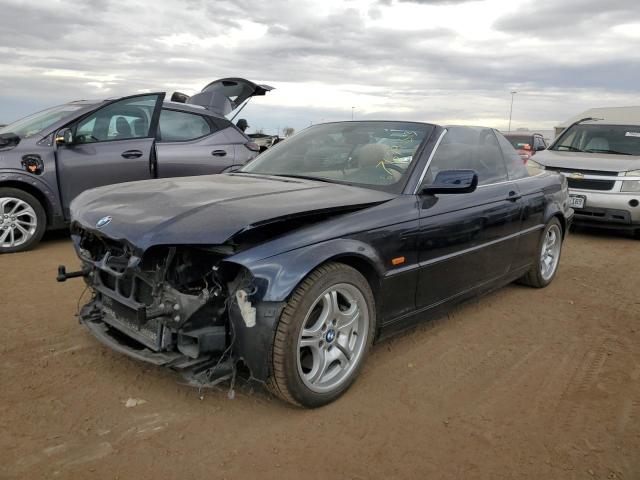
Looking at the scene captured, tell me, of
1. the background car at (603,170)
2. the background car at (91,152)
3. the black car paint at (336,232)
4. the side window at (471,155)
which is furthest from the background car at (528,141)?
the black car paint at (336,232)

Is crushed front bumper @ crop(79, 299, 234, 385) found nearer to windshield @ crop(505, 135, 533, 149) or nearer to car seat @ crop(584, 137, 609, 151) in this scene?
car seat @ crop(584, 137, 609, 151)

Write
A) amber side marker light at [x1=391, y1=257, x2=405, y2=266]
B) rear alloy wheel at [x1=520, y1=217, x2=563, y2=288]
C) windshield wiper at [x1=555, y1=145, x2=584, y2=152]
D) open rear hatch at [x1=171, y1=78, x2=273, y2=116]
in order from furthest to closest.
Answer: windshield wiper at [x1=555, y1=145, x2=584, y2=152], open rear hatch at [x1=171, y1=78, x2=273, y2=116], rear alloy wheel at [x1=520, y1=217, x2=563, y2=288], amber side marker light at [x1=391, y1=257, x2=405, y2=266]

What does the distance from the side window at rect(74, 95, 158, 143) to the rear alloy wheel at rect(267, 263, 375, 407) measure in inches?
170

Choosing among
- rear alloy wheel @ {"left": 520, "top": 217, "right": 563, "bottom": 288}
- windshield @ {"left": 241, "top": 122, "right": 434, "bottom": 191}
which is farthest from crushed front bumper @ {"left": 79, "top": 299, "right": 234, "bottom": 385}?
rear alloy wheel @ {"left": 520, "top": 217, "right": 563, "bottom": 288}

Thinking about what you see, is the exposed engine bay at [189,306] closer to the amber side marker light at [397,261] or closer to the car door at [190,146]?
the amber side marker light at [397,261]

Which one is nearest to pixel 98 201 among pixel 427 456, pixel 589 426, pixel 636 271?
pixel 427 456

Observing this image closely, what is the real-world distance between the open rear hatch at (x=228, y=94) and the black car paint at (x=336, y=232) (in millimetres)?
4688

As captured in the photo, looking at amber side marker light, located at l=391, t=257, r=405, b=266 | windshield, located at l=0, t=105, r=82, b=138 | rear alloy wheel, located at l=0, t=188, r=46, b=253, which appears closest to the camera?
amber side marker light, located at l=391, t=257, r=405, b=266

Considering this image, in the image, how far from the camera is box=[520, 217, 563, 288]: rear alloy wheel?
193 inches

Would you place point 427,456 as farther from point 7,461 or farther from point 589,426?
point 7,461

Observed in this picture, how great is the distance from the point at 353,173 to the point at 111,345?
187 cm

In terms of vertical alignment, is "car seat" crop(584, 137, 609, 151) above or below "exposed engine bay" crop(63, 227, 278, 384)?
above

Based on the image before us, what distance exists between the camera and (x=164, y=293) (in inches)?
102

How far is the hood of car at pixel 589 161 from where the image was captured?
755 centimetres
